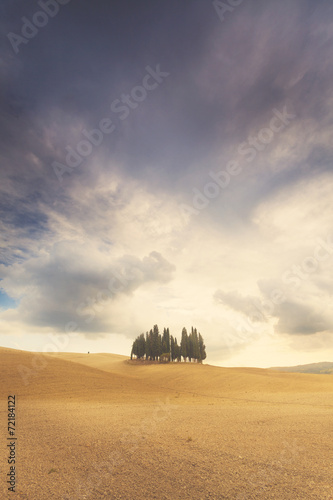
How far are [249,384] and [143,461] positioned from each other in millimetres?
33382

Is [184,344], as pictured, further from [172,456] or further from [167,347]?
[172,456]

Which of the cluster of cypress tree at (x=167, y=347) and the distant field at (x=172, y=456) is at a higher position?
the distant field at (x=172, y=456)

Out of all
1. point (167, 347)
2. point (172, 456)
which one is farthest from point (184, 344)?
point (172, 456)

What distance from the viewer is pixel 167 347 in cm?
8912

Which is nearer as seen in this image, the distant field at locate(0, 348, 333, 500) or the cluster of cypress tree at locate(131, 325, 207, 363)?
the distant field at locate(0, 348, 333, 500)

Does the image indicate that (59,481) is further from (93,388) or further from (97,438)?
(93,388)

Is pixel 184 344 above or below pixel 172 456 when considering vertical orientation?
below

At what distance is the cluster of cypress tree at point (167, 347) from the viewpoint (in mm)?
87250

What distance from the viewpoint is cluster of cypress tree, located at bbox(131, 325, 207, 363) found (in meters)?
87.2

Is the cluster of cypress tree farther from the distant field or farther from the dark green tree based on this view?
the distant field

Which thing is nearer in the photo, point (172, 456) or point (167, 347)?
point (172, 456)

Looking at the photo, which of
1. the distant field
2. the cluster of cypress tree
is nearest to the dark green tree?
the cluster of cypress tree

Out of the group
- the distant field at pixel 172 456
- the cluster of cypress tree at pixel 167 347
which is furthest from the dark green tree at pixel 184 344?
the distant field at pixel 172 456

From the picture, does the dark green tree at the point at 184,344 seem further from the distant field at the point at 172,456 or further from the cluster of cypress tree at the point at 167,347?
the distant field at the point at 172,456
